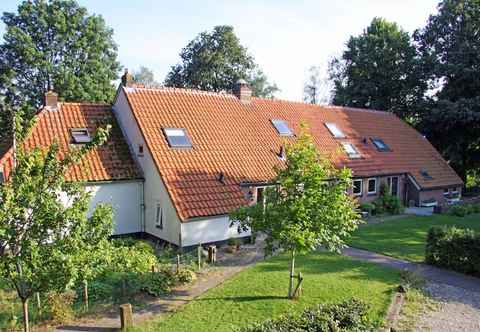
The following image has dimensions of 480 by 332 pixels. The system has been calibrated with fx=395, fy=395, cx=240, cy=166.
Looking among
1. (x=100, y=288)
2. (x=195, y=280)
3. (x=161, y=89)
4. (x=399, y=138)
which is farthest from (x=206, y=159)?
(x=399, y=138)

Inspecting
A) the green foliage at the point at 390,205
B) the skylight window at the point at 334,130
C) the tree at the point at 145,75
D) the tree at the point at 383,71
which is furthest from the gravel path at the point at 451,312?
the tree at the point at 145,75

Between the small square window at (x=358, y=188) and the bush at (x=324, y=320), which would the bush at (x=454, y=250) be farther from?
the small square window at (x=358, y=188)

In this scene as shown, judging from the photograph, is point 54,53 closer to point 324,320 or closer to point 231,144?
point 231,144

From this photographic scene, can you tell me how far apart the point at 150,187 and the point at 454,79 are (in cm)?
2901

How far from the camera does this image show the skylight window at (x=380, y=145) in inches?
1093

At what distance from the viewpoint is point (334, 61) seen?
52375 millimetres

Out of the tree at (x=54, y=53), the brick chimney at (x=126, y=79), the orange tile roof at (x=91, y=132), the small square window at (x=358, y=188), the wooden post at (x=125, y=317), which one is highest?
the tree at (x=54, y=53)

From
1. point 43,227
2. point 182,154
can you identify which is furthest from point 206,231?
point 43,227

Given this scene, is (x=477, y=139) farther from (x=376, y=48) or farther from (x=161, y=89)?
(x=161, y=89)

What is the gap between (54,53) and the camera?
114 ft

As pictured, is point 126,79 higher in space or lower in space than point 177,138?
higher

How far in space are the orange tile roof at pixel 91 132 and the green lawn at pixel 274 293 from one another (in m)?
8.02

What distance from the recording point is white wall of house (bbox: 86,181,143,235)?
→ 17609 mm

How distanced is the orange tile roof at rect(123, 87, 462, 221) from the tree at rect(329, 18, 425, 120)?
9.54m
